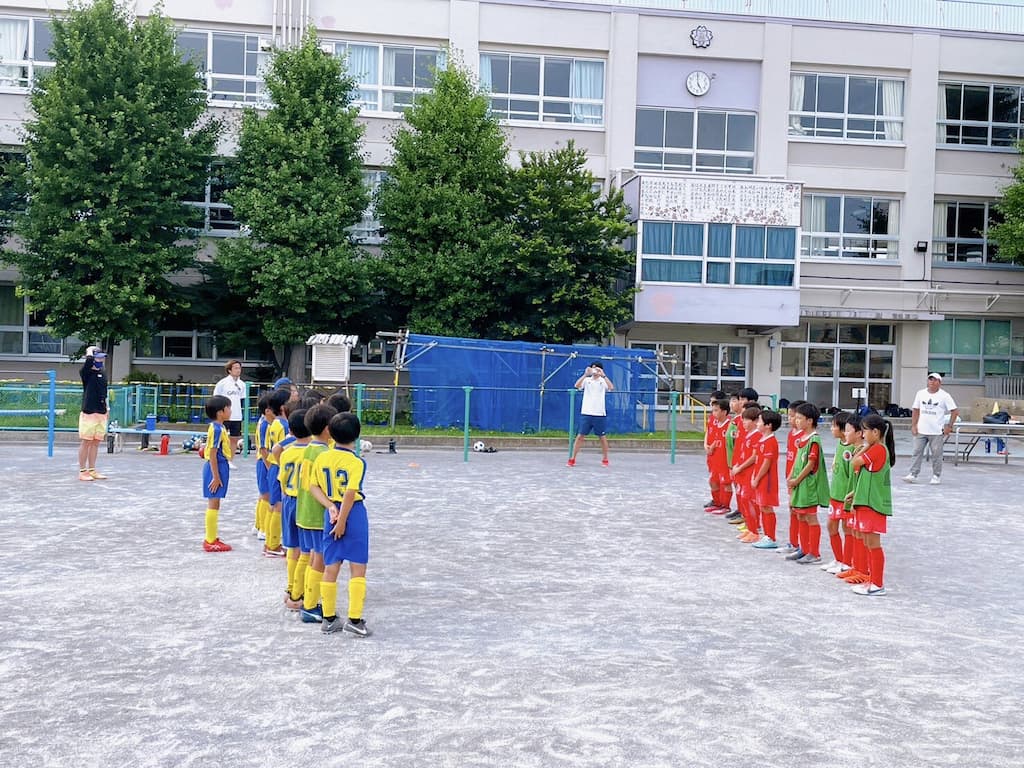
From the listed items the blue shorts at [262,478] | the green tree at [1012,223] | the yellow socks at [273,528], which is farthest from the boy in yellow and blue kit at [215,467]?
the green tree at [1012,223]

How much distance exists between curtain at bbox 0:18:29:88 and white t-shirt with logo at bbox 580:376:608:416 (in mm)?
20515

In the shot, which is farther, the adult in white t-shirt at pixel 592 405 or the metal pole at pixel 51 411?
the metal pole at pixel 51 411

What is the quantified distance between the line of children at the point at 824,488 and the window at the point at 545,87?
2106cm

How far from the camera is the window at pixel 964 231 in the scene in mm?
32094

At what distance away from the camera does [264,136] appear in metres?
25.4

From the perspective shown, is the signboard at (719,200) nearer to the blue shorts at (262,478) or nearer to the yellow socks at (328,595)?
the blue shorts at (262,478)

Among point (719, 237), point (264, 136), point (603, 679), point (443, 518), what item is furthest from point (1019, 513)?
point (264, 136)

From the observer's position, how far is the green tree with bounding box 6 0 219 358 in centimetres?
2395

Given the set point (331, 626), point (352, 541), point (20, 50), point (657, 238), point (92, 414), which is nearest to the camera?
point (352, 541)

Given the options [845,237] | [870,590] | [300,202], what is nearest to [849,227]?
[845,237]

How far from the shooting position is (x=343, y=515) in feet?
20.2

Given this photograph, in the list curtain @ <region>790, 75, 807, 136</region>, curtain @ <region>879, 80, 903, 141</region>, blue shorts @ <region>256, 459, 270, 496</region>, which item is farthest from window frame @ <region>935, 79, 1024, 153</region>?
blue shorts @ <region>256, 459, 270, 496</region>

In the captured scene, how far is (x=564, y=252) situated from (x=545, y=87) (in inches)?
300

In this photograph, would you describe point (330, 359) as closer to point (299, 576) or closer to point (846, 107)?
point (299, 576)
